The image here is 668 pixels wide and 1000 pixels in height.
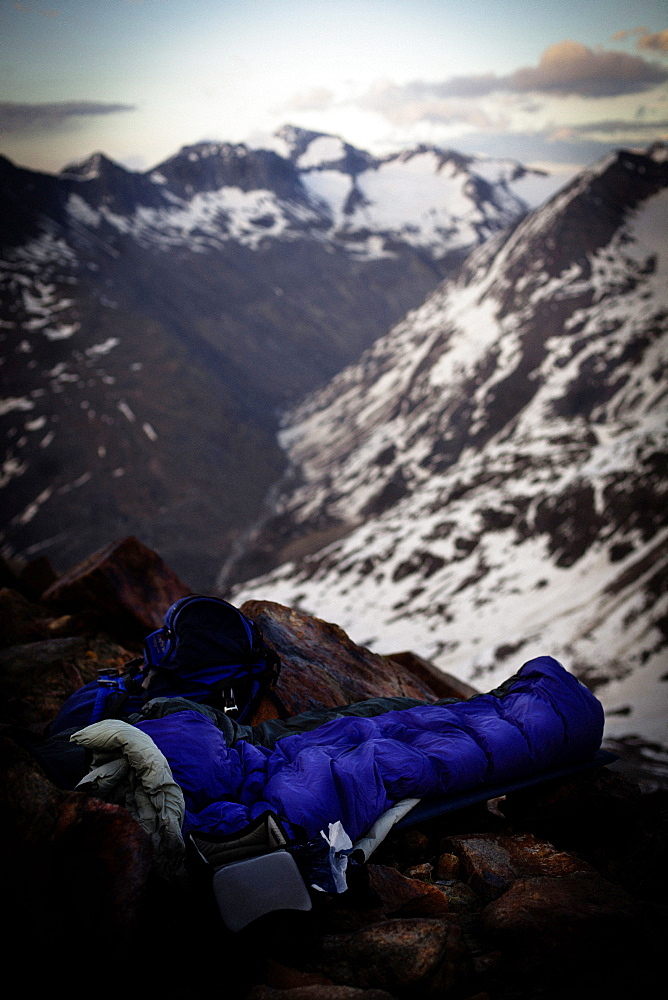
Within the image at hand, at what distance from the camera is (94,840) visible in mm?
2188

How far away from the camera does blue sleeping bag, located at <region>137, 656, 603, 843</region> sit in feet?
9.55

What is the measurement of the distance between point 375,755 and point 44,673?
3.30m

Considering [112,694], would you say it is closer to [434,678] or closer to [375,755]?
[375,755]

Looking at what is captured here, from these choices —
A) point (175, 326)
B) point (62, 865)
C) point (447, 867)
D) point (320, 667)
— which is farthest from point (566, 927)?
point (175, 326)

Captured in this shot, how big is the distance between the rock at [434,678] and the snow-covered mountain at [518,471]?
531 inches

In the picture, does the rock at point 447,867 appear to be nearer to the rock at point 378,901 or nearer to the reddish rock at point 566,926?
the rock at point 378,901

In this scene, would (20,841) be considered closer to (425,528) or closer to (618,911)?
(618,911)

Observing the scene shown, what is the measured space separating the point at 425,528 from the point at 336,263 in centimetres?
11807

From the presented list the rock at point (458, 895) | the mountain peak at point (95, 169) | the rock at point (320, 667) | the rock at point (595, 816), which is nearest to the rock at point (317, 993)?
the rock at point (458, 895)

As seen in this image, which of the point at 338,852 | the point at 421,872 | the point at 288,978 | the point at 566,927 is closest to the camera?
the point at 288,978

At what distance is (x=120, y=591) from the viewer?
6.46m

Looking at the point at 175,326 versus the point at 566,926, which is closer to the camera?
the point at 566,926

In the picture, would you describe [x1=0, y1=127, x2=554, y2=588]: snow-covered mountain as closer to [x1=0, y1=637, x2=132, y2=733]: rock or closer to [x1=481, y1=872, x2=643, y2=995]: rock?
[x1=0, y1=637, x2=132, y2=733]: rock

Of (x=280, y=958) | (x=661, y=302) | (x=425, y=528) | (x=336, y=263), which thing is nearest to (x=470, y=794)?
(x=280, y=958)
